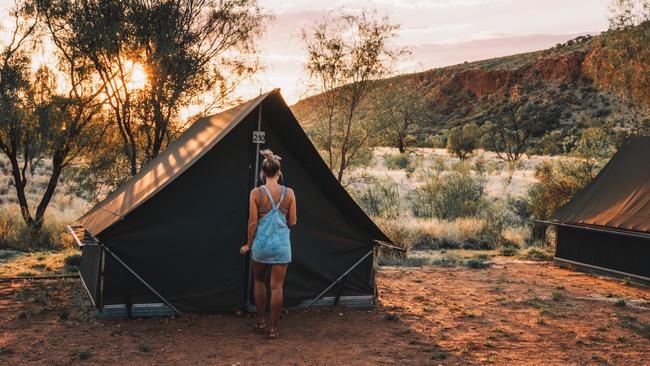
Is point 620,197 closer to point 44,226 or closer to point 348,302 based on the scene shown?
point 348,302

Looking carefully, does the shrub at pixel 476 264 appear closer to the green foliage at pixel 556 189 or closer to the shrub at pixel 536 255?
the shrub at pixel 536 255

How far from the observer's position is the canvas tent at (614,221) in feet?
36.3

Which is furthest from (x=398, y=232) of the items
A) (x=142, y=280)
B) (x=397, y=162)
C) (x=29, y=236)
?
(x=397, y=162)

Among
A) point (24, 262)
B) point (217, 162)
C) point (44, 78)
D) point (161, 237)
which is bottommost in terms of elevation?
point (24, 262)

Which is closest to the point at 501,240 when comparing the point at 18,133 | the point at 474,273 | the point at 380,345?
the point at 474,273

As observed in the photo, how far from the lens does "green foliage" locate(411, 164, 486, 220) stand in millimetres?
20453

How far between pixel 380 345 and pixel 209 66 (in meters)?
10.9

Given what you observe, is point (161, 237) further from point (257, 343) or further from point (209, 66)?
point (209, 66)

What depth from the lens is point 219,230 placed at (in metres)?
7.73

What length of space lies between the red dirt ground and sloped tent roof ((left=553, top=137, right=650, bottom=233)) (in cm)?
179

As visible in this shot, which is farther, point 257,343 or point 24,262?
point 24,262

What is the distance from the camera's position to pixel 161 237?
7.43m

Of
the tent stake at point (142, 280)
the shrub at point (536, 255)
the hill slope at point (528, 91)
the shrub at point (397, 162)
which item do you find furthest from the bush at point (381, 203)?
the hill slope at point (528, 91)

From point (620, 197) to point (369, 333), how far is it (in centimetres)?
696
